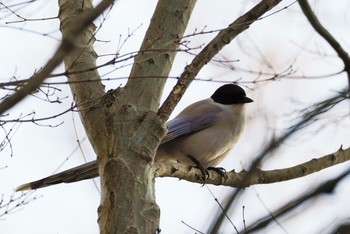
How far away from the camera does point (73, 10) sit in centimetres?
562

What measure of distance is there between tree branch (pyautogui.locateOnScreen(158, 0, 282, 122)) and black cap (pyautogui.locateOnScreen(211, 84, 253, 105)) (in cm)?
252

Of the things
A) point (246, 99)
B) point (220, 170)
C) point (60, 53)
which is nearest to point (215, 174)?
point (220, 170)

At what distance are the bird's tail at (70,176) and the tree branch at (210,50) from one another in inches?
47.2

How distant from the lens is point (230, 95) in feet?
25.4

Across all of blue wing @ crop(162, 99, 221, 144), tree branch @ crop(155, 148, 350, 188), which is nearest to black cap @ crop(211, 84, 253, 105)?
blue wing @ crop(162, 99, 221, 144)

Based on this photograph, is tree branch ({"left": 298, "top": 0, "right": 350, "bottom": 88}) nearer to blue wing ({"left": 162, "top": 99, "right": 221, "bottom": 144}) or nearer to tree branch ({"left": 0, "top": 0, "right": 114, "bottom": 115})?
blue wing ({"left": 162, "top": 99, "right": 221, "bottom": 144})

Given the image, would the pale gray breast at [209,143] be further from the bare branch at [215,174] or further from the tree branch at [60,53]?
the tree branch at [60,53]

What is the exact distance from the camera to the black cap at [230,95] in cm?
765

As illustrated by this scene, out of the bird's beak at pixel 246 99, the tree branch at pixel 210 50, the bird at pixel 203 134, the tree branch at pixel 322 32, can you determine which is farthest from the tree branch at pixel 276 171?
the bird's beak at pixel 246 99

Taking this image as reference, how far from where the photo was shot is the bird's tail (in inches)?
226

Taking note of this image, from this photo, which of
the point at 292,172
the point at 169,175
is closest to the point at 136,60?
the point at 169,175

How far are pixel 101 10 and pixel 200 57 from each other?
2599 millimetres

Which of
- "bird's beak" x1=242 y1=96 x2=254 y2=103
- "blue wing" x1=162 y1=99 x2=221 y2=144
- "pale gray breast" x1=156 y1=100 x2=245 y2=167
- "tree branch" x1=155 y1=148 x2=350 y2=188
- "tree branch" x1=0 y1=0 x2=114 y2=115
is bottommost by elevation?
"tree branch" x1=0 y1=0 x2=114 y2=115

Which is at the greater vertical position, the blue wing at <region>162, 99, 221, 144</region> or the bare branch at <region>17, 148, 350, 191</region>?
the blue wing at <region>162, 99, 221, 144</region>
